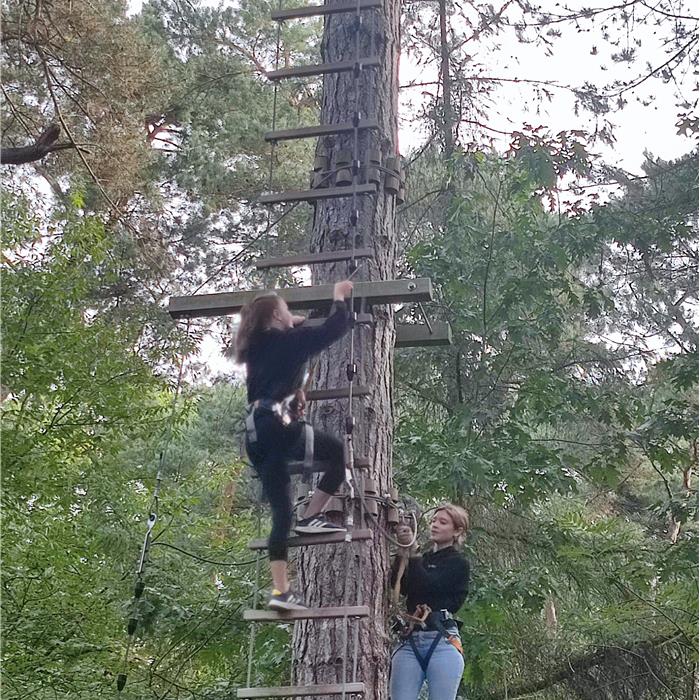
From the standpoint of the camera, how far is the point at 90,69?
8992mm

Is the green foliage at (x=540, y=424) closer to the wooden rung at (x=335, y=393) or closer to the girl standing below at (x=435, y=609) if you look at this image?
the girl standing below at (x=435, y=609)

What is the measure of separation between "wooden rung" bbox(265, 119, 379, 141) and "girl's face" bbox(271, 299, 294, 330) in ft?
3.79

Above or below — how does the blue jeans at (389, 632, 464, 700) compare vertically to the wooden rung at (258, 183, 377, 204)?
below

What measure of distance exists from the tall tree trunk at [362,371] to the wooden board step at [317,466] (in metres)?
0.12

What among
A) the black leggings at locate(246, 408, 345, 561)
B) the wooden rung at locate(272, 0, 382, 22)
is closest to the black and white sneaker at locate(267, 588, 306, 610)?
the black leggings at locate(246, 408, 345, 561)

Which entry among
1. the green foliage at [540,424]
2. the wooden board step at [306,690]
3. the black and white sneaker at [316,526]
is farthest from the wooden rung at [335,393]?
the green foliage at [540,424]

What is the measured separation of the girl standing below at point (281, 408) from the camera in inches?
149

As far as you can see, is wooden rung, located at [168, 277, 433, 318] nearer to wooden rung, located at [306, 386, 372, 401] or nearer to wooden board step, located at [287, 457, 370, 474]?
wooden rung, located at [306, 386, 372, 401]

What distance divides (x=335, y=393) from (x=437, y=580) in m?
0.91

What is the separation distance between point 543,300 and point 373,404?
2872 mm

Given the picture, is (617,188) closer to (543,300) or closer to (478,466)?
(543,300)

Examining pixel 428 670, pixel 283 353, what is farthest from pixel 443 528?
pixel 283 353

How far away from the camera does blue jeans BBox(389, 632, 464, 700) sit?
3.98 metres


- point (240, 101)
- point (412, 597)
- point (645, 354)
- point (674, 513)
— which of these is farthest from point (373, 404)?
point (240, 101)
